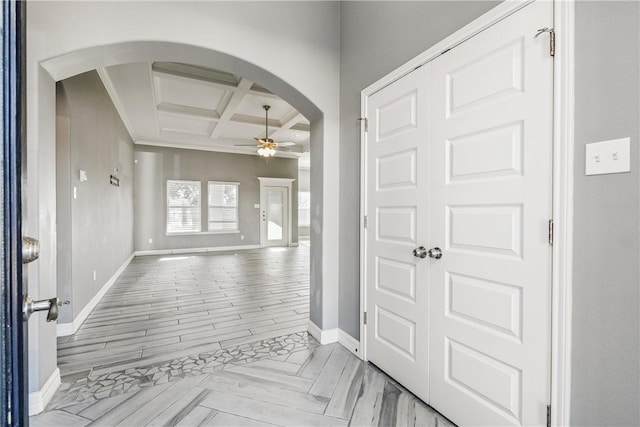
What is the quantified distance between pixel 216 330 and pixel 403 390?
1.93 m

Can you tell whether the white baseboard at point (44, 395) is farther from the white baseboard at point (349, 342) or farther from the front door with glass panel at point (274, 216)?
the front door with glass panel at point (274, 216)

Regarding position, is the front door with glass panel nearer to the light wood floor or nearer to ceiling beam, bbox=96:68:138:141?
ceiling beam, bbox=96:68:138:141

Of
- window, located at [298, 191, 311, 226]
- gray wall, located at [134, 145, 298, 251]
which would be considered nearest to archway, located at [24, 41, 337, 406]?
gray wall, located at [134, 145, 298, 251]

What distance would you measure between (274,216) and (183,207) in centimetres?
277

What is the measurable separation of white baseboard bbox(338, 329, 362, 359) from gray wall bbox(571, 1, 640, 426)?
1548 mm

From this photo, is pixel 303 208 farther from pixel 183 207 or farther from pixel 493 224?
pixel 493 224

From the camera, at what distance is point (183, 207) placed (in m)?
8.42

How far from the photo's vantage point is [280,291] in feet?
15.0

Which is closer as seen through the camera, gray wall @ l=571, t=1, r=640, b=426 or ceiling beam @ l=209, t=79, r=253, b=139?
gray wall @ l=571, t=1, r=640, b=426

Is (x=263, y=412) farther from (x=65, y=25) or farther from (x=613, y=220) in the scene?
(x=65, y=25)

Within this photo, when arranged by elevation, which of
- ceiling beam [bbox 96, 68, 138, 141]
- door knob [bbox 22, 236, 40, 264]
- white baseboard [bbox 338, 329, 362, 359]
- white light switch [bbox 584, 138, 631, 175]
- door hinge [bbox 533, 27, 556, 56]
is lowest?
white baseboard [bbox 338, 329, 362, 359]

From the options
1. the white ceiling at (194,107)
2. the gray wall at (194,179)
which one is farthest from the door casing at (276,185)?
the white ceiling at (194,107)

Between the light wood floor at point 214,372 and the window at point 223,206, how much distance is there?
4.79 m

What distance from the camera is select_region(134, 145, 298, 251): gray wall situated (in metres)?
7.93
